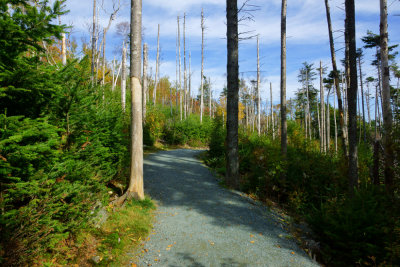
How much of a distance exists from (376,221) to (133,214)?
497 cm

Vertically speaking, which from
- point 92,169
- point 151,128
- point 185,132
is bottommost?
point 92,169

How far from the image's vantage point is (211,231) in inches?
187

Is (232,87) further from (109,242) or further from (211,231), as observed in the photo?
(109,242)

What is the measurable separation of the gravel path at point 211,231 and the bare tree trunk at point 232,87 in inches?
29.3

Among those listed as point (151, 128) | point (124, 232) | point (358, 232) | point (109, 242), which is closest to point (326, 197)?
point (358, 232)

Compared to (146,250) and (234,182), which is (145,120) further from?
(146,250)

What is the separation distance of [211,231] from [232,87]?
15.2 ft

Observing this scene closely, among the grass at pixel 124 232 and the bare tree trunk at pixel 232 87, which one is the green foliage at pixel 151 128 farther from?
the grass at pixel 124 232

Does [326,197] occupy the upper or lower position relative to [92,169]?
lower

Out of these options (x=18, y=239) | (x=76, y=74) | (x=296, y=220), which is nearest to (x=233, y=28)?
(x=76, y=74)

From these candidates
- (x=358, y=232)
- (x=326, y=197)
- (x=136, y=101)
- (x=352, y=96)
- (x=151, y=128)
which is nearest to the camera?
(x=358, y=232)

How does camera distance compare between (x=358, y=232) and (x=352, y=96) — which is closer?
(x=358, y=232)

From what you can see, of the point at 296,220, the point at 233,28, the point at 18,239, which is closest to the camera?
the point at 18,239

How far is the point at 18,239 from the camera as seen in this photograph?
247 centimetres
